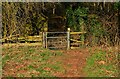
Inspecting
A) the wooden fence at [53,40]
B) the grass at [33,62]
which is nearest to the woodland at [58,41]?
the grass at [33,62]

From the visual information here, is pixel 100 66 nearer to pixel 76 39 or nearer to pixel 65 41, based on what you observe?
pixel 65 41

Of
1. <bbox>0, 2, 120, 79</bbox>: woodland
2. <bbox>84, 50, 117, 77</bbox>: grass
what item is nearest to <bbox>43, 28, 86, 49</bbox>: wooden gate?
<bbox>0, 2, 120, 79</bbox>: woodland

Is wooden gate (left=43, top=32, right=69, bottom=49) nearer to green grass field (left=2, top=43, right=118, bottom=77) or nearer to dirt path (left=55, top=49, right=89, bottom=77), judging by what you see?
dirt path (left=55, top=49, right=89, bottom=77)

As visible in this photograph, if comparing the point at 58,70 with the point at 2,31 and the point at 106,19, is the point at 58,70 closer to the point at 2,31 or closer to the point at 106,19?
the point at 2,31

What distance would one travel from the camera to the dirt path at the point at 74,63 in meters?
9.63

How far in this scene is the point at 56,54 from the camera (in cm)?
1256

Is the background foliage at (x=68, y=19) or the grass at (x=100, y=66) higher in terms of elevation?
the background foliage at (x=68, y=19)

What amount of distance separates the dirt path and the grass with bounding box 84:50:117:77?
24 cm

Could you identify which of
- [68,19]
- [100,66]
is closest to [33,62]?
[100,66]

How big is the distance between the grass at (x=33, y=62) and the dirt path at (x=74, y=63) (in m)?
0.27

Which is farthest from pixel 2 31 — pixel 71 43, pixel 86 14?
pixel 86 14

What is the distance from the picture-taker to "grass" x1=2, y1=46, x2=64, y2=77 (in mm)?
9512

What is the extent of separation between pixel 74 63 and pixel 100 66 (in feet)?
3.70

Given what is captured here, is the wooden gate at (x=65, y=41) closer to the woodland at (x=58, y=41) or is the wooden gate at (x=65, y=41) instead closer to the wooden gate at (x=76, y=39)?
the wooden gate at (x=76, y=39)
